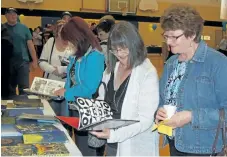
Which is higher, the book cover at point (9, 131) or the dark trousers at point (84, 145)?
the book cover at point (9, 131)

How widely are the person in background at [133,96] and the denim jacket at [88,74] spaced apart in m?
0.41

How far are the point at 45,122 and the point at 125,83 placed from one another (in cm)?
60

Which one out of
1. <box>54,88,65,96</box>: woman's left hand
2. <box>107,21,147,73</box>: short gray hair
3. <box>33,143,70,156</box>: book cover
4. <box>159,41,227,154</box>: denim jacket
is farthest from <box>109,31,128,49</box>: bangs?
<box>54,88,65,96</box>: woman's left hand

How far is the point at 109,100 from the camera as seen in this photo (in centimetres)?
205

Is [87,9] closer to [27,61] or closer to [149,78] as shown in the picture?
[27,61]

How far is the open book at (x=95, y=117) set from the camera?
172cm

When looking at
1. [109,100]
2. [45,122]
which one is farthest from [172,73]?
[45,122]

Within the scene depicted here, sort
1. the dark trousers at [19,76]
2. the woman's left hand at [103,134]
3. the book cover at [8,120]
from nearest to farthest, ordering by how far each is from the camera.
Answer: the woman's left hand at [103,134] → the book cover at [8,120] → the dark trousers at [19,76]

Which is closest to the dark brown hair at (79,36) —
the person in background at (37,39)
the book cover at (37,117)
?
the book cover at (37,117)

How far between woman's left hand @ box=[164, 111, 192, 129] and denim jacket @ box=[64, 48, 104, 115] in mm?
865

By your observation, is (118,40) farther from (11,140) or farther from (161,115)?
(11,140)

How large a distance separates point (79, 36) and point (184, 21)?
957mm

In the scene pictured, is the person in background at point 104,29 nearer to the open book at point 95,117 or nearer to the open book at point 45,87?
the open book at point 45,87

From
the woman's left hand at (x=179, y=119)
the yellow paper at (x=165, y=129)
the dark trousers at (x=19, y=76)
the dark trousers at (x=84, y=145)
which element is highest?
the woman's left hand at (x=179, y=119)
